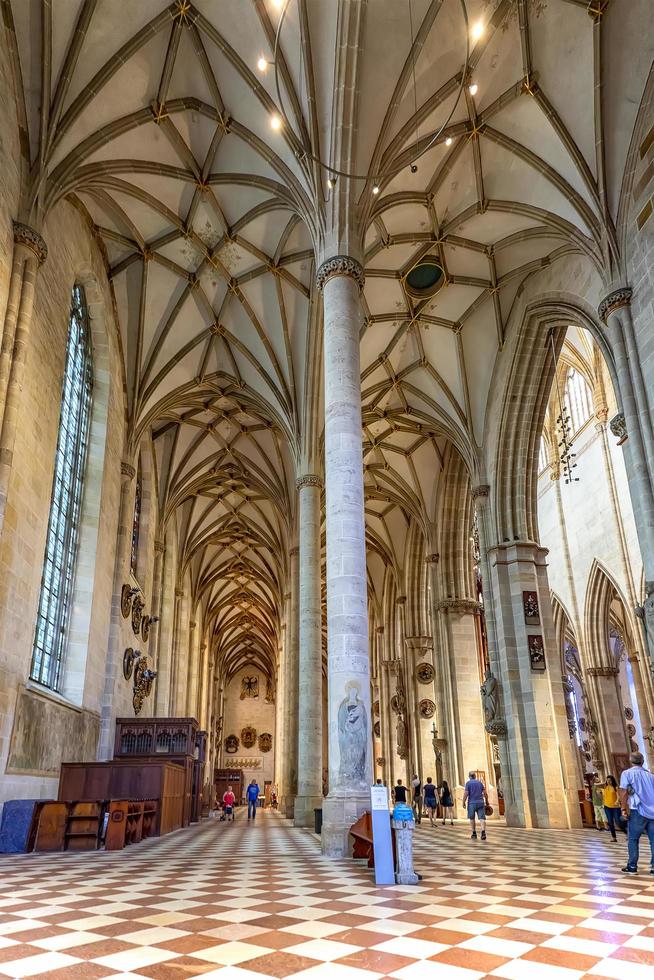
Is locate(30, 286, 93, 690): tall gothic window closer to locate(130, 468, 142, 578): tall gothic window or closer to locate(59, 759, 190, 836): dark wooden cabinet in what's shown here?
locate(59, 759, 190, 836): dark wooden cabinet

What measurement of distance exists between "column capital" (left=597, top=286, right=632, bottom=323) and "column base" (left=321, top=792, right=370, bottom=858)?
31.8 ft

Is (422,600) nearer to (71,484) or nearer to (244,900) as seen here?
(71,484)

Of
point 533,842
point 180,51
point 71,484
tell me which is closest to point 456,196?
point 180,51

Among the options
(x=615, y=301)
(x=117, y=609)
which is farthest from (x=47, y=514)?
(x=615, y=301)

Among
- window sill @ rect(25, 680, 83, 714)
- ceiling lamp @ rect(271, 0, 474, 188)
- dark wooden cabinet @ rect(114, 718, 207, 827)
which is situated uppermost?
ceiling lamp @ rect(271, 0, 474, 188)

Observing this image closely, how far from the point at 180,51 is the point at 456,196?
654 centimetres

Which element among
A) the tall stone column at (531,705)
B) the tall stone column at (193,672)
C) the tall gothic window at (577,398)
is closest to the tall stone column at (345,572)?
the tall stone column at (531,705)

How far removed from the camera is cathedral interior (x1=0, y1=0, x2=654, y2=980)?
5.85 meters

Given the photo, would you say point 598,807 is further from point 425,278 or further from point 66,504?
point 66,504

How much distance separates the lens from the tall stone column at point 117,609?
55.1 ft

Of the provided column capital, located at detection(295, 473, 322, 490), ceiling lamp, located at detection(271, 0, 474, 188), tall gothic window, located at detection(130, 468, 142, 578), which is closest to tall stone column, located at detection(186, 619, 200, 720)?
tall gothic window, located at detection(130, 468, 142, 578)

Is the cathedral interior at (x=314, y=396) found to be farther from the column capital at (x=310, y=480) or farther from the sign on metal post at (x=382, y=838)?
the sign on metal post at (x=382, y=838)

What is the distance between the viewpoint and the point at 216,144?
47.2 ft

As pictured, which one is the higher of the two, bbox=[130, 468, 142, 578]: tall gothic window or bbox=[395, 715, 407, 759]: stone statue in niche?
bbox=[130, 468, 142, 578]: tall gothic window
